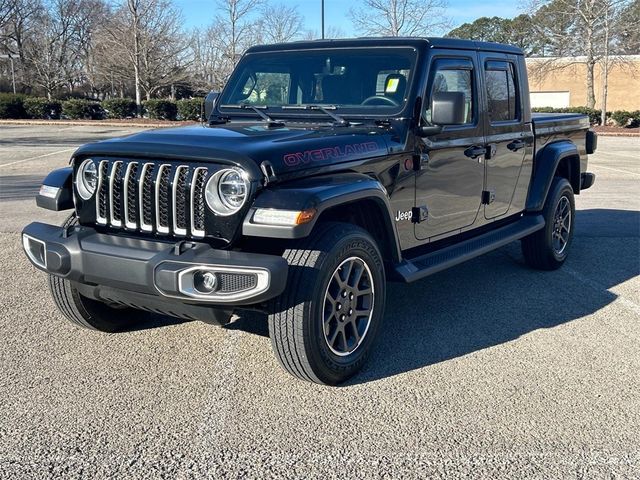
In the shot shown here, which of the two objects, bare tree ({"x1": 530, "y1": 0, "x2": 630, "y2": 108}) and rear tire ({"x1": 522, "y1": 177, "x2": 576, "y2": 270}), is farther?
bare tree ({"x1": 530, "y1": 0, "x2": 630, "y2": 108})

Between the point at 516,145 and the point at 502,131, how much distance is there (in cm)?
26

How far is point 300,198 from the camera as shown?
3.31 meters

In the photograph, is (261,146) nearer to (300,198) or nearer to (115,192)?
(300,198)

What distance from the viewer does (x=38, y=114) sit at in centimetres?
3378

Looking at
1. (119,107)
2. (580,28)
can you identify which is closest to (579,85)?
(580,28)

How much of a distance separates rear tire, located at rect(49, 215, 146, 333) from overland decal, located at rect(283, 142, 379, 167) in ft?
4.76

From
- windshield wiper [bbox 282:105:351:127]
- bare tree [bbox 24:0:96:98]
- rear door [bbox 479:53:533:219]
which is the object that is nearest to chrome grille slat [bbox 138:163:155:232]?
windshield wiper [bbox 282:105:351:127]

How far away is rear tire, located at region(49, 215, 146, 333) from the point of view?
4238mm

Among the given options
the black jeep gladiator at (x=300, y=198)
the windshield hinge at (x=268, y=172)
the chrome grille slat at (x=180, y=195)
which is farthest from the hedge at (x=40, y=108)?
the windshield hinge at (x=268, y=172)

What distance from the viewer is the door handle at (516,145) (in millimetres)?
5527

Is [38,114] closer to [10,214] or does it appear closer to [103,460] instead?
[10,214]

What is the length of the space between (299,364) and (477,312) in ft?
6.49

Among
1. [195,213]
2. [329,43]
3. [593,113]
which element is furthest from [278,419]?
[593,113]

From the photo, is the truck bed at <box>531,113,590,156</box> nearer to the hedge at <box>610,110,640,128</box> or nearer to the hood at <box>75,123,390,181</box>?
the hood at <box>75,123,390,181</box>
